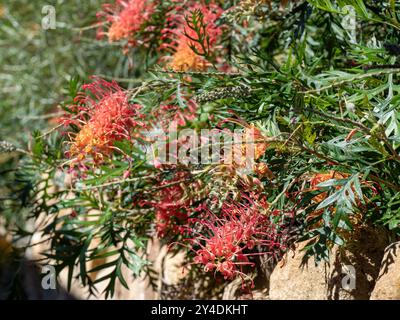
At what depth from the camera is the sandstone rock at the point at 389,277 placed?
1478mm

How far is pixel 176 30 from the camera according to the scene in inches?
85.4

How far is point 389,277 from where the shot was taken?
4.94ft

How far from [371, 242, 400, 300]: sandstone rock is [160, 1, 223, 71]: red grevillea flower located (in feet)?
2.51

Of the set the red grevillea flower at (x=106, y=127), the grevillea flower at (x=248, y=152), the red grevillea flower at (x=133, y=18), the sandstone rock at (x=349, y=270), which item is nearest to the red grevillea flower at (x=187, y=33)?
the red grevillea flower at (x=133, y=18)

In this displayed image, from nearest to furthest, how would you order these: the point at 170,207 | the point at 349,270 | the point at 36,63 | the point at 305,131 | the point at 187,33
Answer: the point at 305,131
the point at 349,270
the point at 170,207
the point at 187,33
the point at 36,63

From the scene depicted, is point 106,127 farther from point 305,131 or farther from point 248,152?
point 305,131

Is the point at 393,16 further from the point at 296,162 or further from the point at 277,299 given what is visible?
the point at 277,299

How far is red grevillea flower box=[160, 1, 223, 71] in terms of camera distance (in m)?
2.06

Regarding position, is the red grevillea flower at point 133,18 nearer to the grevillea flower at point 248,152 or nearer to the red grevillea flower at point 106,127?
the red grevillea flower at point 106,127

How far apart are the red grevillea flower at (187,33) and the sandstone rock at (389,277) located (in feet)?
2.51

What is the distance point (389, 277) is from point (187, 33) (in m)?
0.97

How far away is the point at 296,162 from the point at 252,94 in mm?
192

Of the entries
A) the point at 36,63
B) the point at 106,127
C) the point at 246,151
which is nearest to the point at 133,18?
the point at 106,127

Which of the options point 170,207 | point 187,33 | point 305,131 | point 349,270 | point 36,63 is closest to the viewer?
point 305,131
